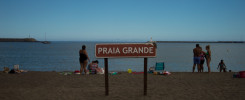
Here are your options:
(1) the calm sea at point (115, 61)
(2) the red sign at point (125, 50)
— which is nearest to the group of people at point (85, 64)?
(2) the red sign at point (125, 50)

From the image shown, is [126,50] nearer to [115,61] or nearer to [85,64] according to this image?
[85,64]

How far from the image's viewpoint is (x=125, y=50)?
652 centimetres

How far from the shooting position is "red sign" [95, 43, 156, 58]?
6469 mm

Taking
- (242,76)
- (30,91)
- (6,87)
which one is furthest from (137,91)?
(242,76)

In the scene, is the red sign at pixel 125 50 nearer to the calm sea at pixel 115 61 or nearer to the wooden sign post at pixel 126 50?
the wooden sign post at pixel 126 50

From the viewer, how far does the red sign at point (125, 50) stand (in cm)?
647

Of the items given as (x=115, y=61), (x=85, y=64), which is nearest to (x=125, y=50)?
(x=85, y=64)

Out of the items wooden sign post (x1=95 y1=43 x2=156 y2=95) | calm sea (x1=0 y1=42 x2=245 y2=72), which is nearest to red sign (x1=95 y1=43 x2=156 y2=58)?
wooden sign post (x1=95 y1=43 x2=156 y2=95)

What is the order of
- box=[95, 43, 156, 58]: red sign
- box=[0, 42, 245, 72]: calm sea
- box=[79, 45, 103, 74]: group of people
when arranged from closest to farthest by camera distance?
box=[95, 43, 156, 58]: red sign < box=[79, 45, 103, 74]: group of people < box=[0, 42, 245, 72]: calm sea

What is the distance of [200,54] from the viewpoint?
12641 mm

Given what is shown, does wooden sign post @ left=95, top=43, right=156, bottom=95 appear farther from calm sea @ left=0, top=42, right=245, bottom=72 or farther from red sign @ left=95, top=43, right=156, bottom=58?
calm sea @ left=0, top=42, right=245, bottom=72

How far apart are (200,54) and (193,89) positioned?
18.5 feet

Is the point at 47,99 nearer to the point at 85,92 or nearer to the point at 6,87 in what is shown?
the point at 85,92

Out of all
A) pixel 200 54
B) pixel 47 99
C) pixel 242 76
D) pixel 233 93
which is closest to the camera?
pixel 47 99
